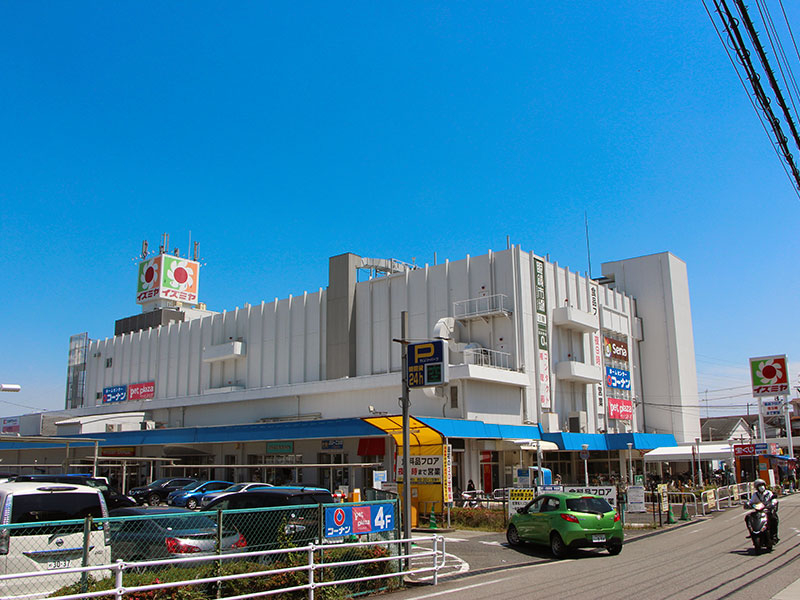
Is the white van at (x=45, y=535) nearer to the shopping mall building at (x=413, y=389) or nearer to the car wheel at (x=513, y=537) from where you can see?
the car wheel at (x=513, y=537)

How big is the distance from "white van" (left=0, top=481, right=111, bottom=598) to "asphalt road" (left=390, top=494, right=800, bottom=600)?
16.1 feet

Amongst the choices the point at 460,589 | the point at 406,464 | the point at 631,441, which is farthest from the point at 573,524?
the point at 631,441

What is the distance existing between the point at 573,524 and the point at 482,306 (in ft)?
83.8

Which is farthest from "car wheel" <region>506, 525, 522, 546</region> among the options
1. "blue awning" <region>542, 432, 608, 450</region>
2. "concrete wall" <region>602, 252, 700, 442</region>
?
"concrete wall" <region>602, 252, 700, 442</region>

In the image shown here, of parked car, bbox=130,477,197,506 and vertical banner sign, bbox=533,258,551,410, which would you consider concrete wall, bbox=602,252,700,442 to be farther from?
parked car, bbox=130,477,197,506

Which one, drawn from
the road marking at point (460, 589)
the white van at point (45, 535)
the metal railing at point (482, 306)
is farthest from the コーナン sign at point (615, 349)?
the white van at point (45, 535)

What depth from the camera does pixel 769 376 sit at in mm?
57312

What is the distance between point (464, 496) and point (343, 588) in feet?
64.6

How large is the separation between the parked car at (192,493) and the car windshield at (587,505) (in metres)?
19.0

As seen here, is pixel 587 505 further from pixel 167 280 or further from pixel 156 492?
pixel 167 280

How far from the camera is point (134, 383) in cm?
6212

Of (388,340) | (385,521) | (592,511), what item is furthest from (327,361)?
(385,521)

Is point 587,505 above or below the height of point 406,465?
below

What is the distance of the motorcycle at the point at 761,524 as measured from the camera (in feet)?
51.5
